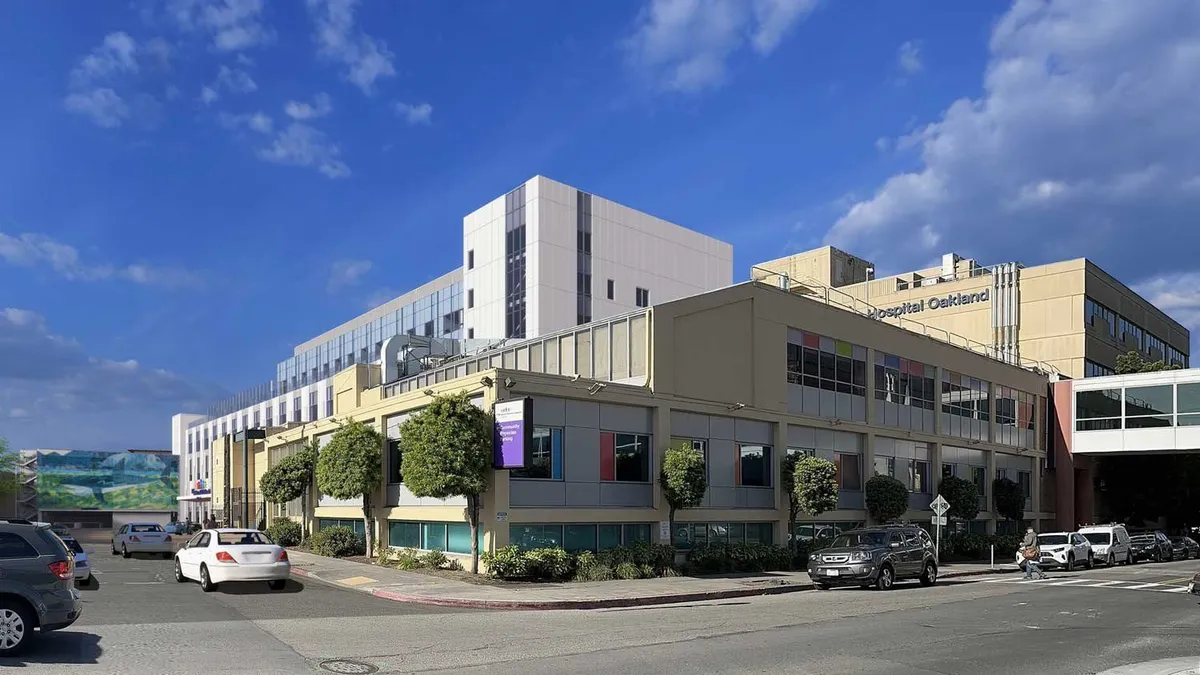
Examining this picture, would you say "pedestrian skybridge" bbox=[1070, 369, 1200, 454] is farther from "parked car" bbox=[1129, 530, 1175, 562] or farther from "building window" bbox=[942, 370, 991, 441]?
"building window" bbox=[942, 370, 991, 441]

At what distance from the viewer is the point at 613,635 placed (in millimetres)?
15711

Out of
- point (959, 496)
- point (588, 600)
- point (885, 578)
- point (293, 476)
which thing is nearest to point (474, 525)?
point (588, 600)

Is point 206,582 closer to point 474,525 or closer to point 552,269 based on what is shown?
point 474,525

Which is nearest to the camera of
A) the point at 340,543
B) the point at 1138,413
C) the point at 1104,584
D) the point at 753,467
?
the point at 1104,584

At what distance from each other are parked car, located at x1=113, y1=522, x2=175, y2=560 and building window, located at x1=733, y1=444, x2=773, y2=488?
23269 millimetres

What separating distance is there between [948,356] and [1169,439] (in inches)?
571

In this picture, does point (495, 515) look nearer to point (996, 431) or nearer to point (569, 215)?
point (996, 431)

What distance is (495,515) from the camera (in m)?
25.8

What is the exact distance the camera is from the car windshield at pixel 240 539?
22.4 metres

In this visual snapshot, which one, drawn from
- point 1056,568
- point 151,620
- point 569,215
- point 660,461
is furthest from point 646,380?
point 569,215

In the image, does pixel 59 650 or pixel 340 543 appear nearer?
pixel 59 650

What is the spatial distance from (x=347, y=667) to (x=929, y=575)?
21.1m

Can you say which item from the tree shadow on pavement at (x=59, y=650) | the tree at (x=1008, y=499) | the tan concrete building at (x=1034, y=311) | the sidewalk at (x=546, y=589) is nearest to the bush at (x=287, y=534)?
the sidewalk at (x=546, y=589)

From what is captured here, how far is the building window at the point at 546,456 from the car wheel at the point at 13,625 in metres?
15.2
